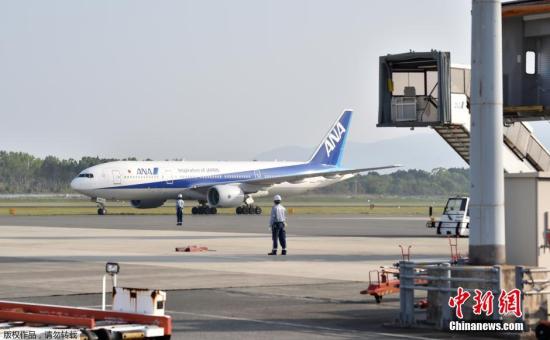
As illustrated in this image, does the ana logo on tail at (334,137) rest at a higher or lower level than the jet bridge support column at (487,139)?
higher

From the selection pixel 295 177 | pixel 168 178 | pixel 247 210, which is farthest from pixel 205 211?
pixel 295 177

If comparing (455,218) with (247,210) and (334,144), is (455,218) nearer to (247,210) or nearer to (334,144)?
(247,210)

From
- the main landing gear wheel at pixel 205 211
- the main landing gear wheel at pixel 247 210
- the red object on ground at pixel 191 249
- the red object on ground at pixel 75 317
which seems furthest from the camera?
the main landing gear wheel at pixel 247 210

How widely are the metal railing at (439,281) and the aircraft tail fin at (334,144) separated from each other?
7594 cm

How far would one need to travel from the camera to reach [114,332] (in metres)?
12.4

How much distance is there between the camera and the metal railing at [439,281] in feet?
53.2

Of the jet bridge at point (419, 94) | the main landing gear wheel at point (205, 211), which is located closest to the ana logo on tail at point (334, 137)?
the main landing gear wheel at point (205, 211)

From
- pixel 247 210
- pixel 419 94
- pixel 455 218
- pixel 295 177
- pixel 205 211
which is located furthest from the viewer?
pixel 295 177

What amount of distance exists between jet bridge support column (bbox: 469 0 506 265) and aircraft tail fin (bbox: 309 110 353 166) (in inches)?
3002

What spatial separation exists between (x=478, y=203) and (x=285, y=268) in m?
13.1

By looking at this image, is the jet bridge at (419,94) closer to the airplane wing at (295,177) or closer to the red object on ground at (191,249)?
the red object on ground at (191,249)

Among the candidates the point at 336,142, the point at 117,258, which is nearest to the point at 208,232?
the point at 117,258

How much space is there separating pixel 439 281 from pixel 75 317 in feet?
19.6

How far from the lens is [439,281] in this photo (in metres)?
17.0
